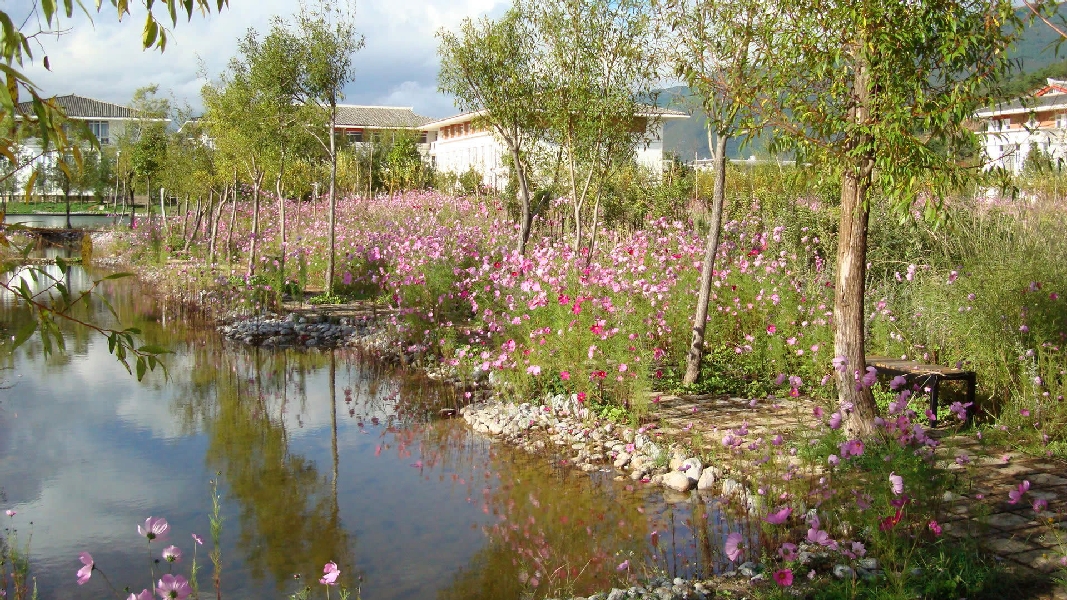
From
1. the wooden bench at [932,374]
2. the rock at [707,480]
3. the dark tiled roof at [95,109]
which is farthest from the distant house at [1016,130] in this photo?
the dark tiled roof at [95,109]

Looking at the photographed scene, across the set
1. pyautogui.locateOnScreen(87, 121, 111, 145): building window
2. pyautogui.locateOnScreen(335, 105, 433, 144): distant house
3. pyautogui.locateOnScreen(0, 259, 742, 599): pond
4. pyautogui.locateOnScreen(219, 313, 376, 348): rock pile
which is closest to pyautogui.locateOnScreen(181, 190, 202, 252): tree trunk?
pyautogui.locateOnScreen(219, 313, 376, 348): rock pile

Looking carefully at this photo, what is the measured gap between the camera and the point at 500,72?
1255cm

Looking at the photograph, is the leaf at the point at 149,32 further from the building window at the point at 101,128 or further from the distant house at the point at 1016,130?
the building window at the point at 101,128

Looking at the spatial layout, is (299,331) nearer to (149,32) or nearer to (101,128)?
(149,32)

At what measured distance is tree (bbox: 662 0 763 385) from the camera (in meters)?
6.03

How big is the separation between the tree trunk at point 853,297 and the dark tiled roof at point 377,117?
55026 mm

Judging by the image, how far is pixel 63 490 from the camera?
6.33 meters

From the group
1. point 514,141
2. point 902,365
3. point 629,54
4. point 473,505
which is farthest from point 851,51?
point 514,141

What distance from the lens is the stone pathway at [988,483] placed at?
4.19m

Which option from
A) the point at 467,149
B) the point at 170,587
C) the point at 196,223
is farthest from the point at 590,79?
the point at 467,149

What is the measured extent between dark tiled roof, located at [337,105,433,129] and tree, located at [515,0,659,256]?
157 feet

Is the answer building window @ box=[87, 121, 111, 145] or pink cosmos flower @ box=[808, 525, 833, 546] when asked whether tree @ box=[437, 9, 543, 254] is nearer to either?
pink cosmos flower @ box=[808, 525, 833, 546]

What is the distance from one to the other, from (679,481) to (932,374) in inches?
83.3

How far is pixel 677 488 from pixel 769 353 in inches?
99.1
